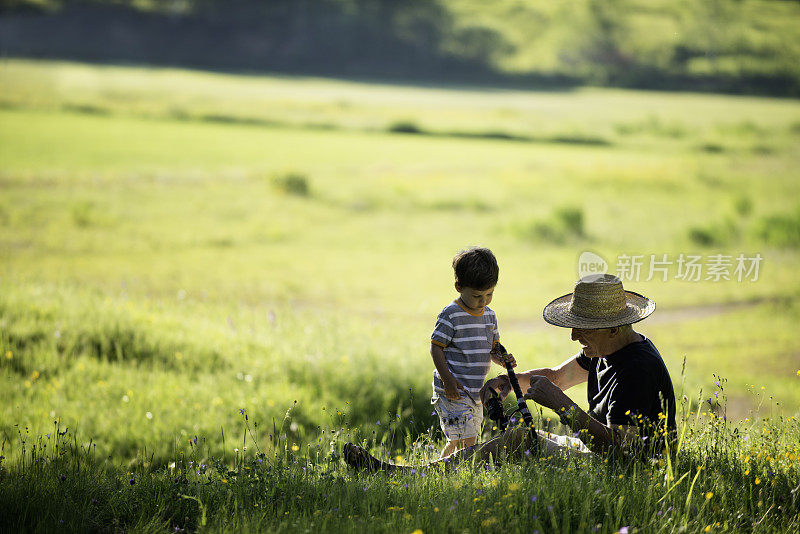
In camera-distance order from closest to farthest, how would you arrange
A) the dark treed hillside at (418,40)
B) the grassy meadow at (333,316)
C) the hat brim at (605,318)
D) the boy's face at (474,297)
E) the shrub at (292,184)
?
1. the grassy meadow at (333,316)
2. the hat brim at (605,318)
3. the boy's face at (474,297)
4. the shrub at (292,184)
5. the dark treed hillside at (418,40)

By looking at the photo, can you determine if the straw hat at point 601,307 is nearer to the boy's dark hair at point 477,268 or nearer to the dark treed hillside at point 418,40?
the boy's dark hair at point 477,268

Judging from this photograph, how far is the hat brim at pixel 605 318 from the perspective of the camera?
440cm

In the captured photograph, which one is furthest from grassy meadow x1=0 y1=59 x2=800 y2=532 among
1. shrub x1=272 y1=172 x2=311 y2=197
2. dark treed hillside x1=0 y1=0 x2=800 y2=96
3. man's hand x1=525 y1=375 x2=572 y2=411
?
dark treed hillside x1=0 y1=0 x2=800 y2=96


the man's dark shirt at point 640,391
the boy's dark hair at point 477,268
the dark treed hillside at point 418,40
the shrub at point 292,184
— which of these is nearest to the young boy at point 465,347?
the boy's dark hair at point 477,268

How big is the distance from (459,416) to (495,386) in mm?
358

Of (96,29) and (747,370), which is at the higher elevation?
(96,29)

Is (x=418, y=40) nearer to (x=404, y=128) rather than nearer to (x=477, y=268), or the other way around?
(x=404, y=128)

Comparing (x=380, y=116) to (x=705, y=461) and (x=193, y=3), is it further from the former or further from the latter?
(x=193, y=3)

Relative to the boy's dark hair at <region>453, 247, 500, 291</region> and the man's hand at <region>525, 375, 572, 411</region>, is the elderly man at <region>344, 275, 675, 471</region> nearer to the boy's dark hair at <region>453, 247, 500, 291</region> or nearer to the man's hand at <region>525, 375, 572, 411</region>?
the man's hand at <region>525, 375, 572, 411</region>

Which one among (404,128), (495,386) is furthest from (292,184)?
(404,128)

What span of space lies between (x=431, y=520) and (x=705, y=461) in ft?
5.23

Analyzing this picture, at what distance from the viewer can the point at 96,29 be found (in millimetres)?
145500

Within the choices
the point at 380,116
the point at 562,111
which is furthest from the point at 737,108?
the point at 380,116

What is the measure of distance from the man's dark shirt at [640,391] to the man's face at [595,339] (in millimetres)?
63
